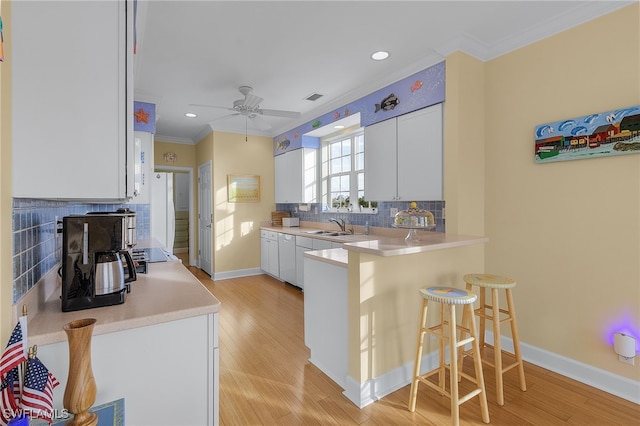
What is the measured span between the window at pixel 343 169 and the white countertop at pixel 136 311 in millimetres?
3071

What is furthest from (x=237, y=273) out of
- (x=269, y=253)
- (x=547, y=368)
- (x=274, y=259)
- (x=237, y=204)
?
(x=547, y=368)

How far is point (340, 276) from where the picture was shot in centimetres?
221

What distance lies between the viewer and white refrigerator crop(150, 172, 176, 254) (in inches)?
193

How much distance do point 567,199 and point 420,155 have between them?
1.20 m

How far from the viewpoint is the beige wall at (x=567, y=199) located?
6.88ft

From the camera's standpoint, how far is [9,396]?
85 cm

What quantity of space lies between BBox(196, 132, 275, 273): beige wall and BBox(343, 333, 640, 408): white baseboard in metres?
3.81

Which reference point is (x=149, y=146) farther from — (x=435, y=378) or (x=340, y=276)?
(x=435, y=378)

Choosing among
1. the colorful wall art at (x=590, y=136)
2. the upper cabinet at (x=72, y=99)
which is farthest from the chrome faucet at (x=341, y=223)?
the upper cabinet at (x=72, y=99)

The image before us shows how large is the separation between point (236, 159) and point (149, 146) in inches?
66.9

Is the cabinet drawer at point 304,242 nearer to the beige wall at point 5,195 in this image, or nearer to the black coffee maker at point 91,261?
the black coffee maker at point 91,261

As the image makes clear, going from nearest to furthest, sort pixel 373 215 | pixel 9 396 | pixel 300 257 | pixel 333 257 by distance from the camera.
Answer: pixel 9 396 → pixel 333 257 → pixel 373 215 → pixel 300 257

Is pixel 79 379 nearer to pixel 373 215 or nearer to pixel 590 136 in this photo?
pixel 590 136

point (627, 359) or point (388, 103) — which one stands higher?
point (388, 103)
